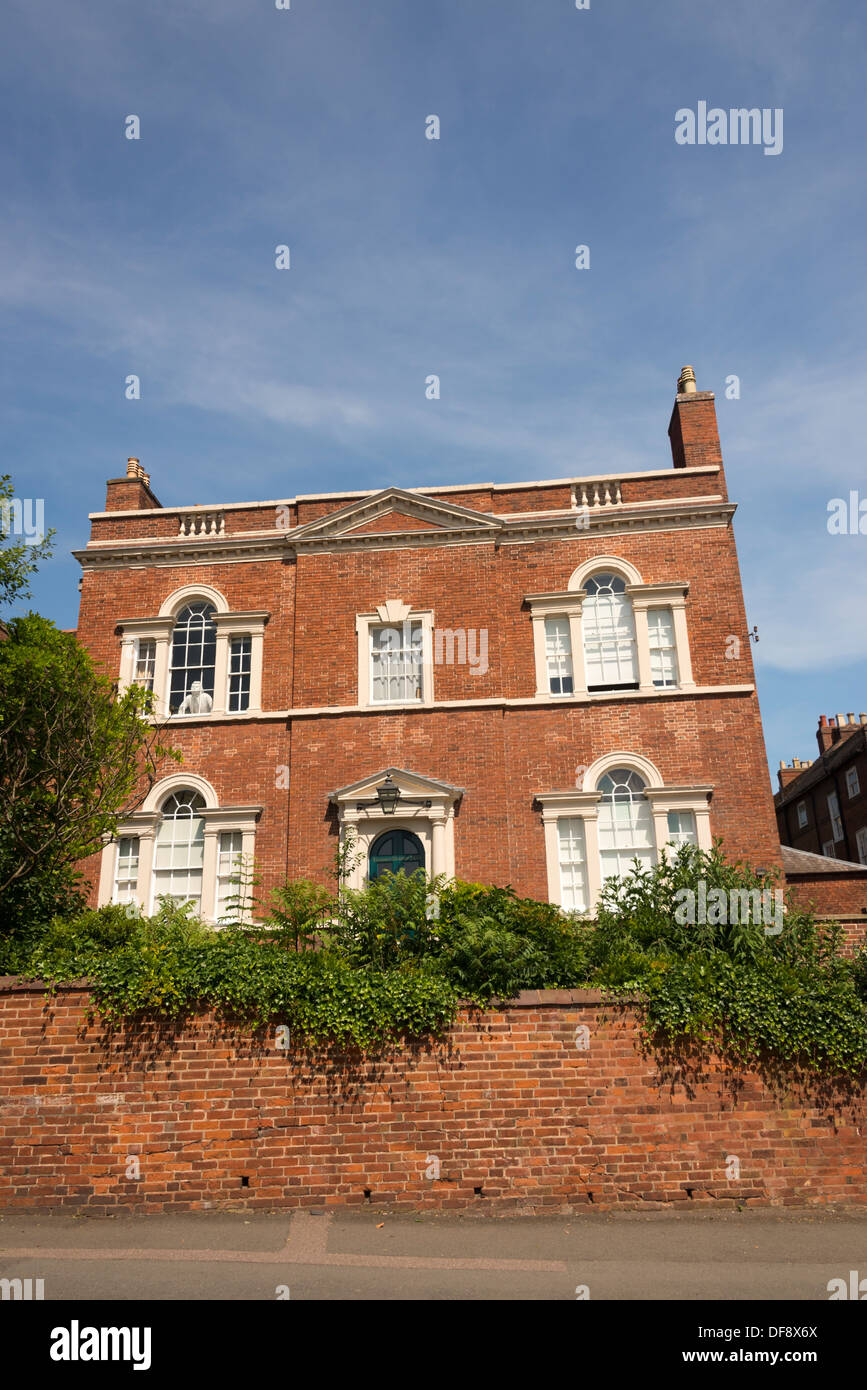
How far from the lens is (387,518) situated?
64.5 ft

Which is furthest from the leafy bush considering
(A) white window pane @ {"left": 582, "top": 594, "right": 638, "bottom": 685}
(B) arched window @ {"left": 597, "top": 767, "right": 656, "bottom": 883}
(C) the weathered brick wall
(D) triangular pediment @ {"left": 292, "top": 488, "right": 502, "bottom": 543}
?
(D) triangular pediment @ {"left": 292, "top": 488, "right": 502, "bottom": 543}

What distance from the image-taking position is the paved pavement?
7.61 meters

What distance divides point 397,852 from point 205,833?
3683 millimetres

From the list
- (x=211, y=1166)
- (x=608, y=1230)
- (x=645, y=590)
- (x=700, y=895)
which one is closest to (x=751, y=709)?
(x=645, y=590)

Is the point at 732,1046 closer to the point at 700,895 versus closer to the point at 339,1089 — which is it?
the point at 700,895

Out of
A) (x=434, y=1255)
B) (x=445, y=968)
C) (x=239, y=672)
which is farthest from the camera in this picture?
(x=239, y=672)

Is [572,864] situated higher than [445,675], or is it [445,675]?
[445,675]

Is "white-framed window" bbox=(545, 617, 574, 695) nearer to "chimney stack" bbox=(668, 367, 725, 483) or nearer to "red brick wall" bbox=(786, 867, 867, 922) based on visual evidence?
"chimney stack" bbox=(668, 367, 725, 483)

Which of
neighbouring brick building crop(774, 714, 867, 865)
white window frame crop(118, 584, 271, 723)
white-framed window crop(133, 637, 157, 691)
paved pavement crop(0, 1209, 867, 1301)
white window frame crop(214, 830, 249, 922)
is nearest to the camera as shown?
paved pavement crop(0, 1209, 867, 1301)

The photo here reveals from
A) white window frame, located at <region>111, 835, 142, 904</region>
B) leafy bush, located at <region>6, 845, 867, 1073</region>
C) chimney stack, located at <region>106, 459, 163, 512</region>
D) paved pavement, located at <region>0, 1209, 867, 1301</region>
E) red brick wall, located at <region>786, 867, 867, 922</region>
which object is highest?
chimney stack, located at <region>106, 459, 163, 512</region>

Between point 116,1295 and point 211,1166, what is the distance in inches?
101

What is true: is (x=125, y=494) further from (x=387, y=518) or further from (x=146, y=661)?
(x=387, y=518)

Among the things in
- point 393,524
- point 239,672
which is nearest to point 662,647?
point 393,524

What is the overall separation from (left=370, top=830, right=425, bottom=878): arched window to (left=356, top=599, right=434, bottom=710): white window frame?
2.46 metres
